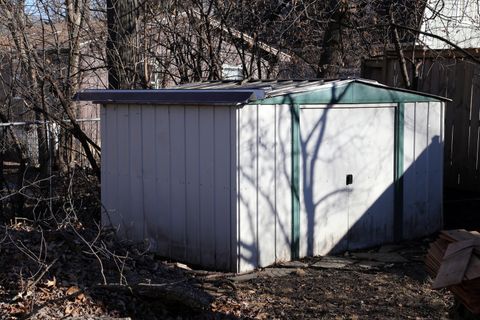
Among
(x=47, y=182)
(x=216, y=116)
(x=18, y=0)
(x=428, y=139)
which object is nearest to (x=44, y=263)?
(x=216, y=116)

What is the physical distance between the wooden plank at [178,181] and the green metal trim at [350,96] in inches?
41.4

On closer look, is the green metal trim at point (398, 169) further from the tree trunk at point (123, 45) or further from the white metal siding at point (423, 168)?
the tree trunk at point (123, 45)

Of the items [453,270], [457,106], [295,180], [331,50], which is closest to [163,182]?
[295,180]

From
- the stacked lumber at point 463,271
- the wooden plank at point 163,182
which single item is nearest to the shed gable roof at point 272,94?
the wooden plank at point 163,182

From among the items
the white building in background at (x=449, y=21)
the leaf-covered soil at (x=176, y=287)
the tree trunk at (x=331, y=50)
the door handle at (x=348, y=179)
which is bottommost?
the leaf-covered soil at (x=176, y=287)

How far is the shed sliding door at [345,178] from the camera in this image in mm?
7945

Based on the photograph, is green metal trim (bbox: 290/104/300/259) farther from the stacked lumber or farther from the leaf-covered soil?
the stacked lumber

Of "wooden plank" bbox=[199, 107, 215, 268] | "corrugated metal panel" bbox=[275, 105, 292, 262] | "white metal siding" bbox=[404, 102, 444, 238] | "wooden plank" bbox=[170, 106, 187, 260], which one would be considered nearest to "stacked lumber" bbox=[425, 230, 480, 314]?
"corrugated metal panel" bbox=[275, 105, 292, 262]

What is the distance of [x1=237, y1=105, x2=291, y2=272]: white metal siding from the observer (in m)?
7.28

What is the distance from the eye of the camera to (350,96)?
820 centimetres

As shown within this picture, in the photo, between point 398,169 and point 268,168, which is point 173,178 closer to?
point 268,168

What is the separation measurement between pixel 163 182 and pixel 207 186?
73 cm

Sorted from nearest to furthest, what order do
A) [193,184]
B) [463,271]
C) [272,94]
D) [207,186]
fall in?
[463,271] → [272,94] → [207,186] → [193,184]

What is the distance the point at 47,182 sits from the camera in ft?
33.7
